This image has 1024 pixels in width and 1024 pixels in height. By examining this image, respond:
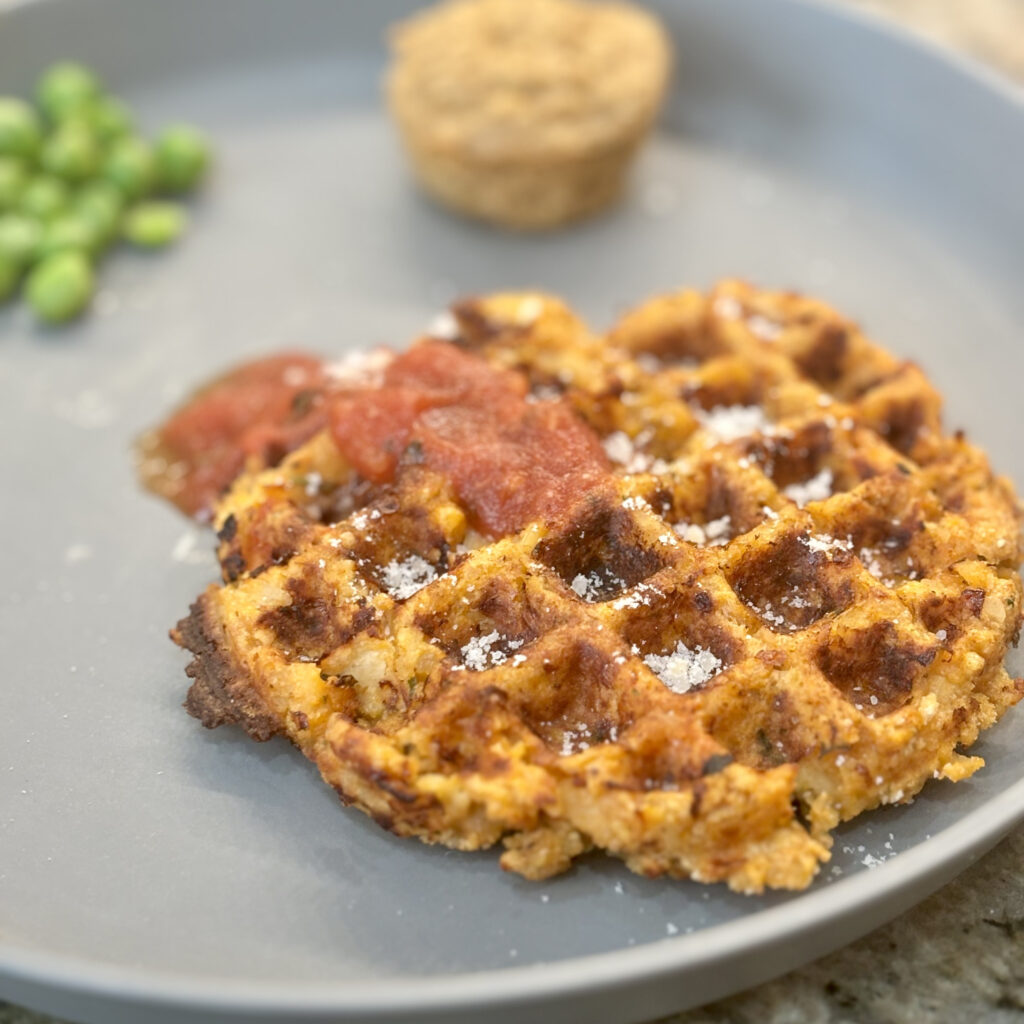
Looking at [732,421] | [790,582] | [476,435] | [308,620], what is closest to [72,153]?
[476,435]

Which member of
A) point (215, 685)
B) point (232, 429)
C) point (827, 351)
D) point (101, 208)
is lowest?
point (101, 208)

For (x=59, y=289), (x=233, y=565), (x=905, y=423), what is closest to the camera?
(x=233, y=565)

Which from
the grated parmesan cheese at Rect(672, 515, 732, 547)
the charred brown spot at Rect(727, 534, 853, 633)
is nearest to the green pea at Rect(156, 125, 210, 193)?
the grated parmesan cheese at Rect(672, 515, 732, 547)

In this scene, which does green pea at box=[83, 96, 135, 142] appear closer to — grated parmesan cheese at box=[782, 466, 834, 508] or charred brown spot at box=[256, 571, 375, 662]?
charred brown spot at box=[256, 571, 375, 662]

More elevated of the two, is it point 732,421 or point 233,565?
point 732,421

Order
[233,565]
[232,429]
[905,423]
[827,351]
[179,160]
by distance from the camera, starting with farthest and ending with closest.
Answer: [179,160]
[232,429]
[827,351]
[905,423]
[233,565]

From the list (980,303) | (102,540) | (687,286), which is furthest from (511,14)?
(102,540)

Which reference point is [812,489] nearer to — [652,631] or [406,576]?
[652,631]

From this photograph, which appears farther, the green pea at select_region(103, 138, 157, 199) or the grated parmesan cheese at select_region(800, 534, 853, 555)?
the green pea at select_region(103, 138, 157, 199)
